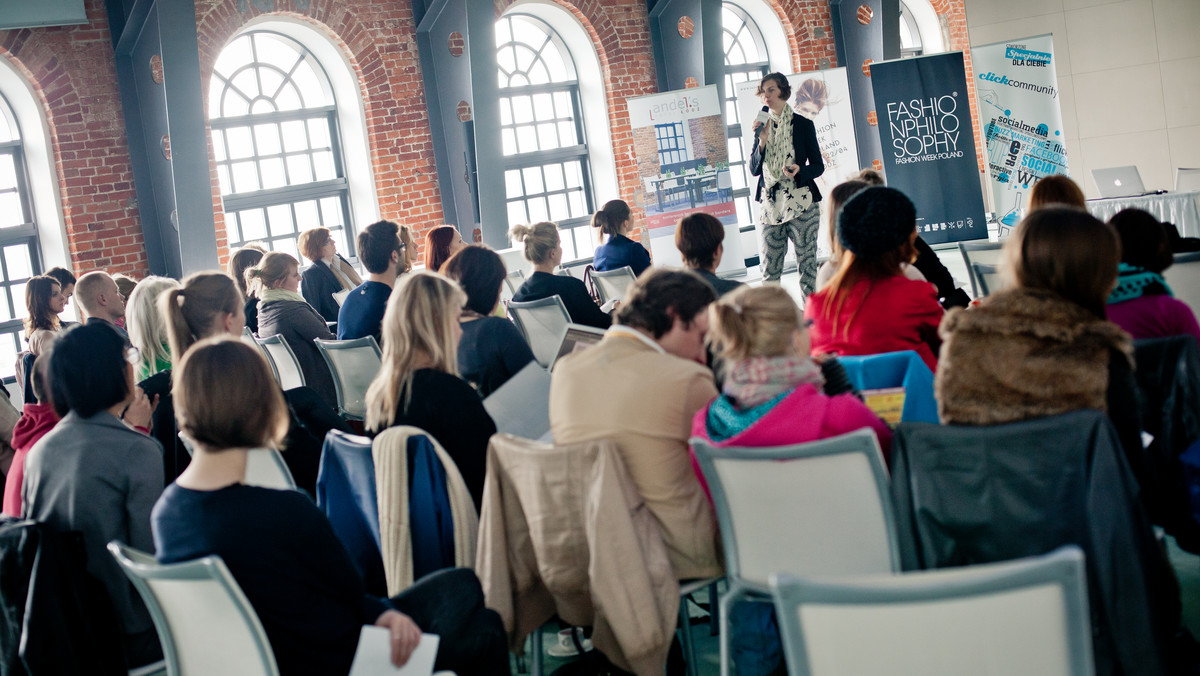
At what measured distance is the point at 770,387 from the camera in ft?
6.56

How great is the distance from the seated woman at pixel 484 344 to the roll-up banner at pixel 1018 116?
7497 mm

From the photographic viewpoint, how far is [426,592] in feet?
6.87

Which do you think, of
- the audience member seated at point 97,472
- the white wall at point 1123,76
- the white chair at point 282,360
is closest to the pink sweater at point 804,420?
the audience member seated at point 97,472

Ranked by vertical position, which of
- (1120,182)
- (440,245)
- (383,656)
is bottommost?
(383,656)

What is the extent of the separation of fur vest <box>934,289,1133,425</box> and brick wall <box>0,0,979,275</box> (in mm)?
7023

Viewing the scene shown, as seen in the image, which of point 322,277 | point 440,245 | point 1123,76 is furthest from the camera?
point 1123,76

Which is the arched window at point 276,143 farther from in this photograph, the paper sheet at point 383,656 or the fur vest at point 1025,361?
the fur vest at point 1025,361

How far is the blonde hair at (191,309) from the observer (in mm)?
3184

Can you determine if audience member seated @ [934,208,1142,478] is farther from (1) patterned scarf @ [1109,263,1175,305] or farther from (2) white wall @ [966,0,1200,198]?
(2) white wall @ [966,0,1200,198]

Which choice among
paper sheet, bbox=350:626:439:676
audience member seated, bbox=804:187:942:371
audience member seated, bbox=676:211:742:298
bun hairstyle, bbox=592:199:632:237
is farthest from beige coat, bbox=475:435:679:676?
bun hairstyle, bbox=592:199:632:237

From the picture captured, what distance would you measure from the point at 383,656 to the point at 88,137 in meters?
6.72

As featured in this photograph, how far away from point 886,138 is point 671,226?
8.38 ft

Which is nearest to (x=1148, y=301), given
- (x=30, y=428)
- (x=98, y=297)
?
(x=30, y=428)

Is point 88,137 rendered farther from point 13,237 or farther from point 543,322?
point 543,322
